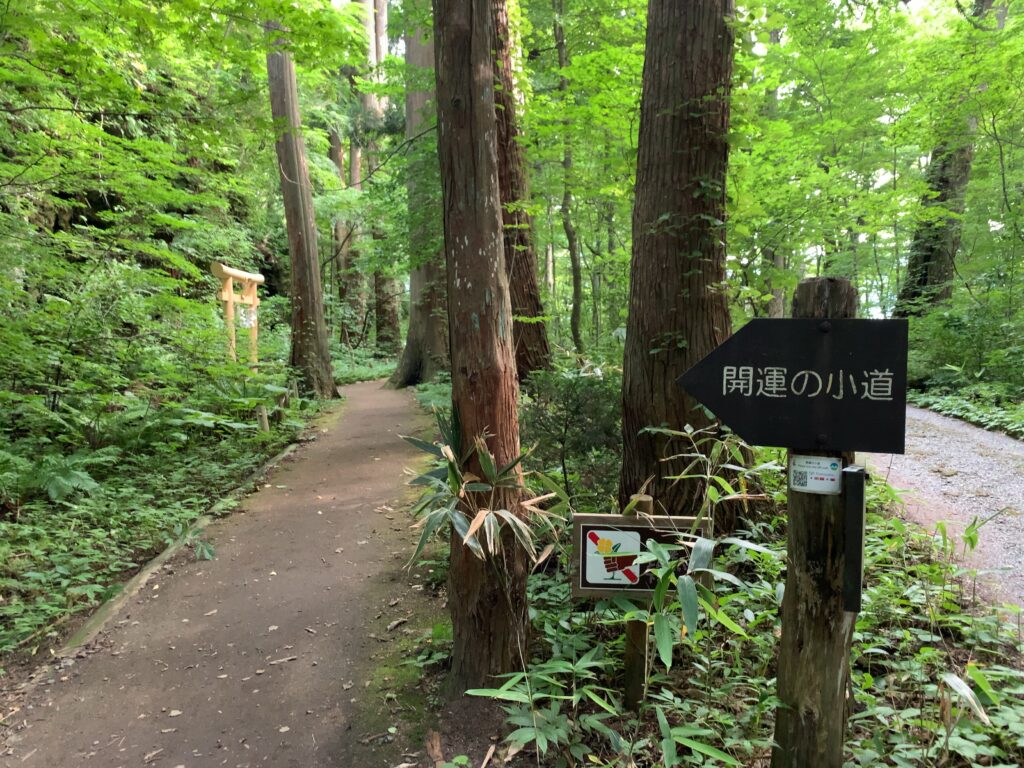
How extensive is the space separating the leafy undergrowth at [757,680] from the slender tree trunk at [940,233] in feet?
34.6

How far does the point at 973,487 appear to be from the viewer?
4.98 metres

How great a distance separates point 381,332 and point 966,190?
58.3ft

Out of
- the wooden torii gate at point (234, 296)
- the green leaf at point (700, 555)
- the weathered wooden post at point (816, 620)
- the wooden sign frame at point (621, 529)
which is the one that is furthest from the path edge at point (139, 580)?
the weathered wooden post at point (816, 620)

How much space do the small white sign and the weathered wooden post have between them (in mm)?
18

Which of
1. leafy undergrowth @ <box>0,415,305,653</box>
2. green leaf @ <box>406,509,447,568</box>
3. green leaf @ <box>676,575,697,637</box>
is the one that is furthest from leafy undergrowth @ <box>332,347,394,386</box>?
green leaf @ <box>676,575,697,637</box>

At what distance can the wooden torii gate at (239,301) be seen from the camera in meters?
8.91

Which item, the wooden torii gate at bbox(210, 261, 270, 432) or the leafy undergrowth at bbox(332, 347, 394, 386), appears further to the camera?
the leafy undergrowth at bbox(332, 347, 394, 386)

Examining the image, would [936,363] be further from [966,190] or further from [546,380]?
[546,380]

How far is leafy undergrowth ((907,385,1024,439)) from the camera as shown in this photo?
7074 millimetres

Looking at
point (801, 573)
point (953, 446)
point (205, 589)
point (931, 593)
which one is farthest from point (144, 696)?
point (953, 446)

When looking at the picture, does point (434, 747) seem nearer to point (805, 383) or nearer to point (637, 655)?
point (637, 655)

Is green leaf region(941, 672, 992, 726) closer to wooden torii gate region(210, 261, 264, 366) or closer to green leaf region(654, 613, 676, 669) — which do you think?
green leaf region(654, 613, 676, 669)

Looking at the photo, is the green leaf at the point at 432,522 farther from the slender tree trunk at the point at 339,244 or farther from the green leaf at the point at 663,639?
the slender tree trunk at the point at 339,244

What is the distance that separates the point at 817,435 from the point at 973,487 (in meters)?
4.51
